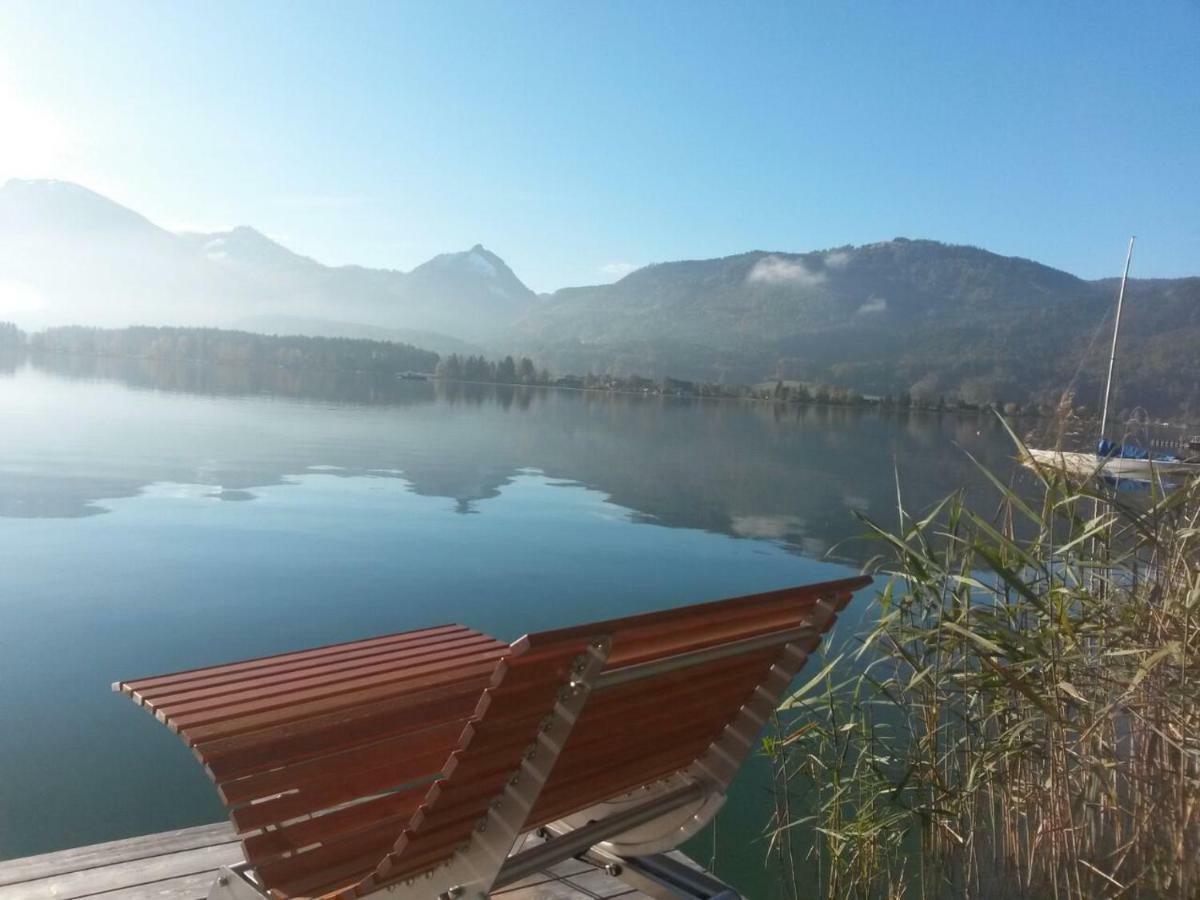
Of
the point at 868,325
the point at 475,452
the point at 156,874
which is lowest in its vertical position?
the point at 475,452

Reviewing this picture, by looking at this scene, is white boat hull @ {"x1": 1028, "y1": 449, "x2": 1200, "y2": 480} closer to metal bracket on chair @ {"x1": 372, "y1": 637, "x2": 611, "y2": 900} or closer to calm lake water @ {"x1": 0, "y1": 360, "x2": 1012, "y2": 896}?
calm lake water @ {"x1": 0, "y1": 360, "x2": 1012, "y2": 896}

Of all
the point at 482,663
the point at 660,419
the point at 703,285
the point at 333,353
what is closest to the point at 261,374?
the point at 333,353

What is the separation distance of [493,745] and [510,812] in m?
0.22

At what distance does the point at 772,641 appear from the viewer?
1.90 m

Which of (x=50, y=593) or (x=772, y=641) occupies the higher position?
(x=772, y=641)

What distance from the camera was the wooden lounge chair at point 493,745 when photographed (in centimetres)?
155

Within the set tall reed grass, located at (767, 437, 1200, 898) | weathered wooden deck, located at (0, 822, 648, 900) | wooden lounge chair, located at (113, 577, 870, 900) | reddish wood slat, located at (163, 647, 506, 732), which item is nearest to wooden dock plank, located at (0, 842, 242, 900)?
weathered wooden deck, located at (0, 822, 648, 900)

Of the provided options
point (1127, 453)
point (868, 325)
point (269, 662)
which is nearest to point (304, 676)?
point (269, 662)

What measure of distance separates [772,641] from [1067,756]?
1.40 metres

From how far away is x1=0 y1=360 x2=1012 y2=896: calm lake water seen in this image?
15.2ft

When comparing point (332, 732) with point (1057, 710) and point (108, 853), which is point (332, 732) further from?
point (1057, 710)

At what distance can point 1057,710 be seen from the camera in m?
2.56

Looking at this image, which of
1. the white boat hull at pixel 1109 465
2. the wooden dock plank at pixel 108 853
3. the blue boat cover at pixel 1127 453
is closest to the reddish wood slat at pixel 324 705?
the wooden dock plank at pixel 108 853

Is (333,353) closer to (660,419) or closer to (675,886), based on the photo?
(660,419)
